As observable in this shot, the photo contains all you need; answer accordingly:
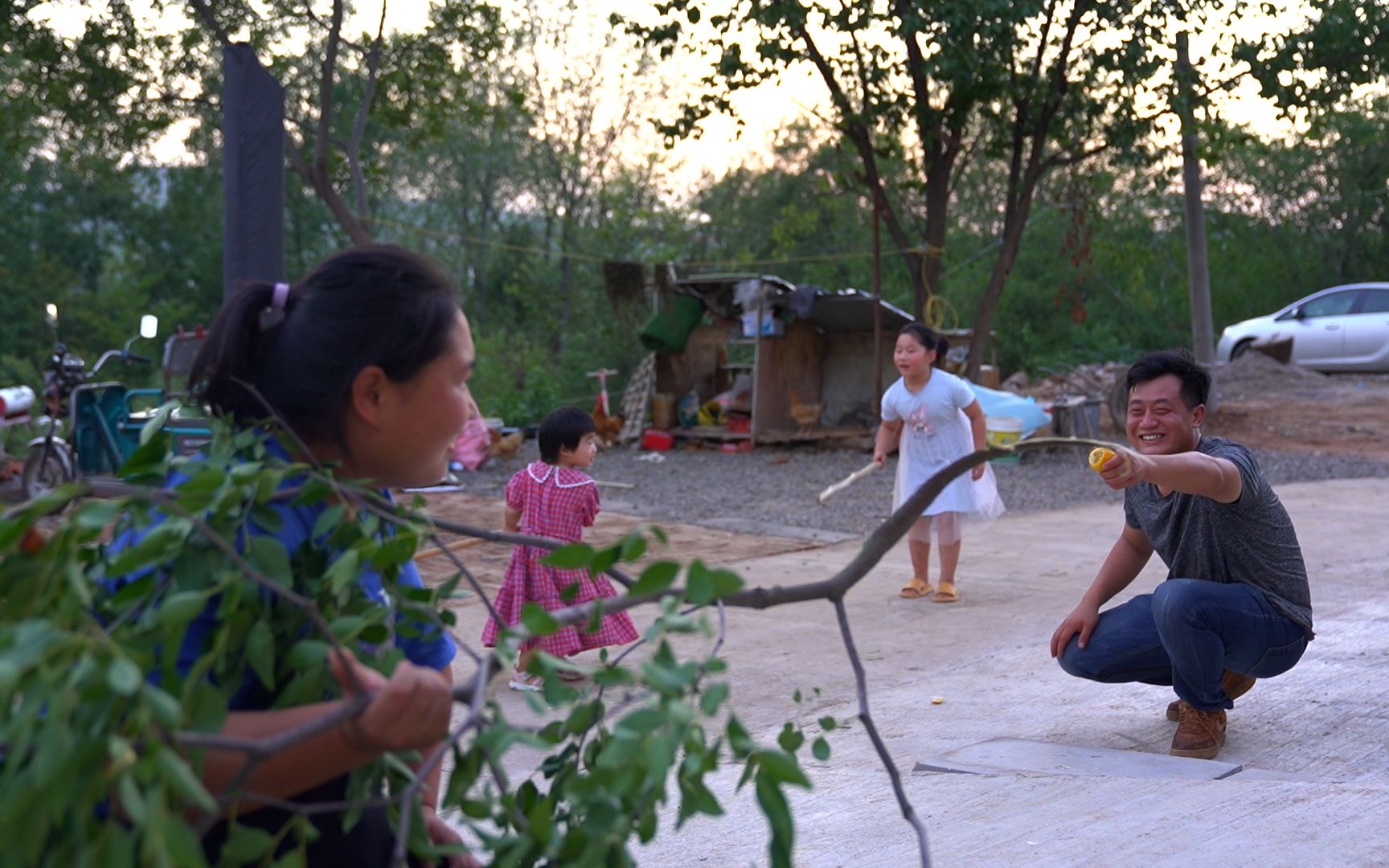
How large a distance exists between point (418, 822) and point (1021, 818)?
7.28ft

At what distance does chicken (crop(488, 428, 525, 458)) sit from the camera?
14656mm

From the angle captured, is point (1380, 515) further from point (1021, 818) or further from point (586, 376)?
point (586, 376)

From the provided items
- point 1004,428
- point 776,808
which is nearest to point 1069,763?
point 776,808

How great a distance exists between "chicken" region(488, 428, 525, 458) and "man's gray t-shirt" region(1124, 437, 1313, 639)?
10.7 meters

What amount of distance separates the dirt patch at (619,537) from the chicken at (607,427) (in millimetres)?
5354

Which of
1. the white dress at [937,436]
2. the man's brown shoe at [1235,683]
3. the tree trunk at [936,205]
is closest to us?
the man's brown shoe at [1235,683]

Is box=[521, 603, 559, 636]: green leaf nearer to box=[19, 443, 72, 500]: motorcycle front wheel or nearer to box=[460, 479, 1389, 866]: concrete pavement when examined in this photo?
box=[460, 479, 1389, 866]: concrete pavement

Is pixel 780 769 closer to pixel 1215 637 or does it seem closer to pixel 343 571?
pixel 343 571

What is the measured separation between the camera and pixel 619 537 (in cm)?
865

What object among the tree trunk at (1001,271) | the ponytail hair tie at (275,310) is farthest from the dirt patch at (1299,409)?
the ponytail hair tie at (275,310)

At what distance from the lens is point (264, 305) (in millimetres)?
1853

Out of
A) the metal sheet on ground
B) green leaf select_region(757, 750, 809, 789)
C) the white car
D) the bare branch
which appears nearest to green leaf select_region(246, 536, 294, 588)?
green leaf select_region(757, 750, 809, 789)

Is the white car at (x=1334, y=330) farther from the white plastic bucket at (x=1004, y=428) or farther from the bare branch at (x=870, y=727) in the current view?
the bare branch at (x=870, y=727)

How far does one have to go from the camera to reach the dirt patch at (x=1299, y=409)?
53.3 feet
